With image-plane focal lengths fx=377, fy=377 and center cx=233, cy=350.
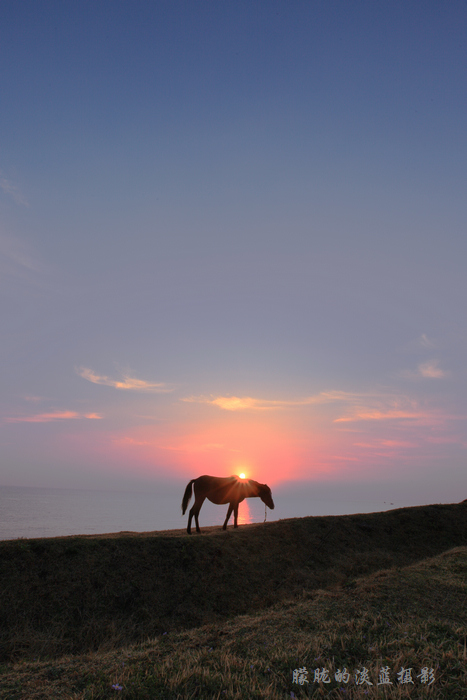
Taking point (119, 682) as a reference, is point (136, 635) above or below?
below

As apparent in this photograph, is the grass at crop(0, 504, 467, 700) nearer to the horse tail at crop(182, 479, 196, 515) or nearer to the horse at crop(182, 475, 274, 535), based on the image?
the horse at crop(182, 475, 274, 535)

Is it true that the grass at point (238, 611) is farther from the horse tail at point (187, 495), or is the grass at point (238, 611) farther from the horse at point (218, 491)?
the horse tail at point (187, 495)

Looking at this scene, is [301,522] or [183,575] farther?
[301,522]

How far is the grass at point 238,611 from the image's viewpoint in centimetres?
570

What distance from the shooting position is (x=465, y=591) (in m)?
12.1

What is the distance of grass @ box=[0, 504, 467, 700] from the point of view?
570cm

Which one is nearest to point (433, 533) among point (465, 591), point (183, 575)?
point (465, 591)

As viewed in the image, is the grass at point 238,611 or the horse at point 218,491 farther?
the horse at point 218,491

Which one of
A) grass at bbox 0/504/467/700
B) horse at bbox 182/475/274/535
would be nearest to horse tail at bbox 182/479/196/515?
horse at bbox 182/475/274/535

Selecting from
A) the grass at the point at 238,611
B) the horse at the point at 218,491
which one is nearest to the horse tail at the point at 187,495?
the horse at the point at 218,491

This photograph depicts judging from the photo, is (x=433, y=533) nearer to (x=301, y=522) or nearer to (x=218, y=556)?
(x=301, y=522)

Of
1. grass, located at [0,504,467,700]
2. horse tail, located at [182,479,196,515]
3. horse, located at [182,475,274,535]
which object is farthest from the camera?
horse, located at [182,475,274,535]

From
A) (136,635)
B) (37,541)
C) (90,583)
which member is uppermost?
(37,541)

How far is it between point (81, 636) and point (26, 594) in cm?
275
